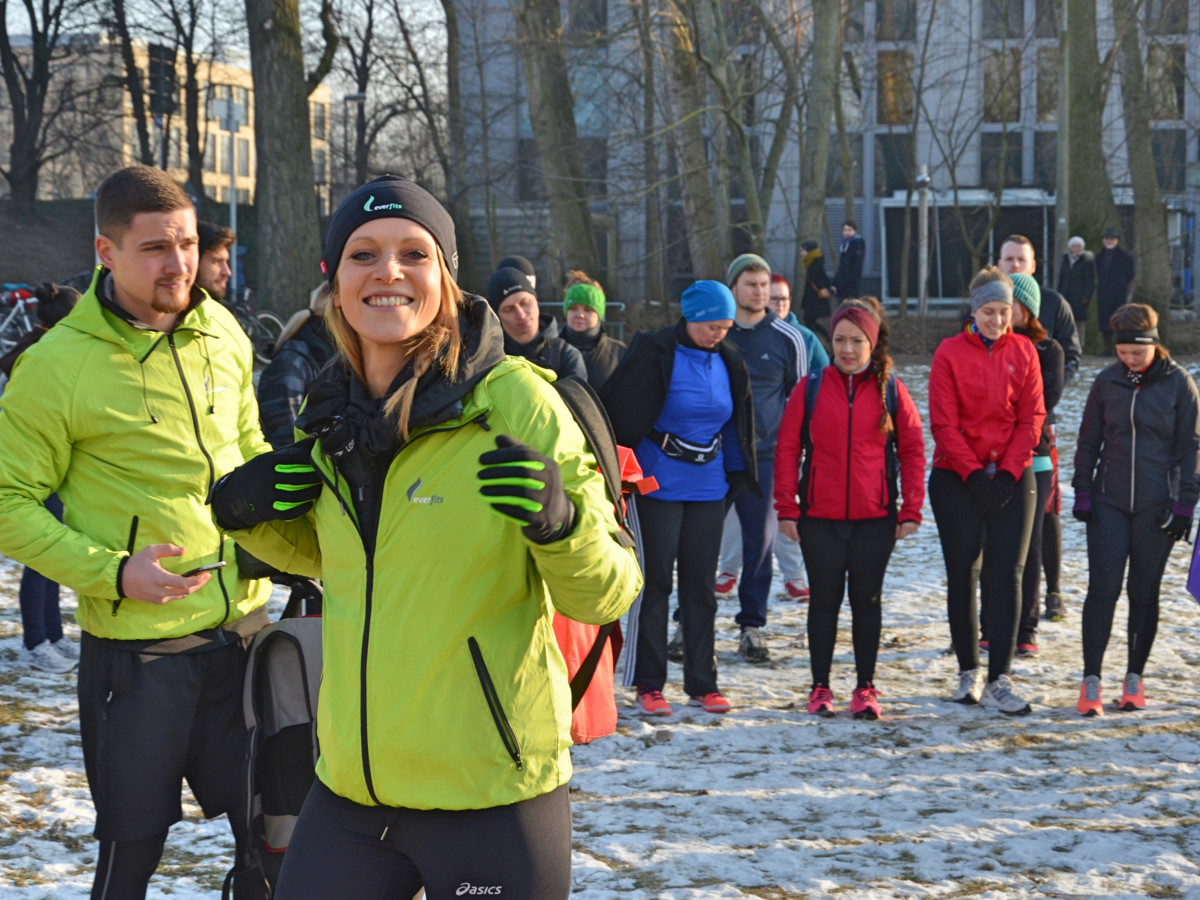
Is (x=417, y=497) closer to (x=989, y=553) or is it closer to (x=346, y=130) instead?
(x=989, y=553)

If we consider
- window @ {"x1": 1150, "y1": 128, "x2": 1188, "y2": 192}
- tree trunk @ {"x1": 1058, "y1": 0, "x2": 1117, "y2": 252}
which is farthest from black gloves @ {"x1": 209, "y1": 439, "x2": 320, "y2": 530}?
window @ {"x1": 1150, "y1": 128, "x2": 1188, "y2": 192}

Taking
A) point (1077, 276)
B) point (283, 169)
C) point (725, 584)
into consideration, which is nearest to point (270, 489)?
point (725, 584)

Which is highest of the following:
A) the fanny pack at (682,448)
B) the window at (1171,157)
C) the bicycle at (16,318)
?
the window at (1171,157)

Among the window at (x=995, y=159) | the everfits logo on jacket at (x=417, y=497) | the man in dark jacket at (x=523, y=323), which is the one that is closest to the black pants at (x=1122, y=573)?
the man in dark jacket at (x=523, y=323)

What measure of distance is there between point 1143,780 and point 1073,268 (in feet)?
49.7

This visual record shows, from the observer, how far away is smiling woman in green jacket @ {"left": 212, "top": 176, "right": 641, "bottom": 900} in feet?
7.57

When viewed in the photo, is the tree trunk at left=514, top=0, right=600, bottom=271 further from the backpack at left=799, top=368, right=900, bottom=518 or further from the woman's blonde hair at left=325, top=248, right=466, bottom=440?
the woman's blonde hair at left=325, top=248, right=466, bottom=440

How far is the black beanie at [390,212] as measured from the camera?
8.03ft

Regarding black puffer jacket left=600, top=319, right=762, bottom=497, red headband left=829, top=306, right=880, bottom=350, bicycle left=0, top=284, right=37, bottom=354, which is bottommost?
black puffer jacket left=600, top=319, right=762, bottom=497

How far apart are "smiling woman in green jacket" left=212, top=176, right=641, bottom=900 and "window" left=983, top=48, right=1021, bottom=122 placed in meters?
30.0

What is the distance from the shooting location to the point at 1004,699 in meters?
6.45

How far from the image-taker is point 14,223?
126 feet

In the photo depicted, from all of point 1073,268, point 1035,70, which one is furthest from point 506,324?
point 1035,70

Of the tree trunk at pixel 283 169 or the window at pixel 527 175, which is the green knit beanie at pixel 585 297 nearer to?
the tree trunk at pixel 283 169
